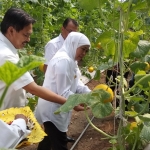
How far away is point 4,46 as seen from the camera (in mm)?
1811

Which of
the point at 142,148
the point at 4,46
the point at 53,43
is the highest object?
the point at 4,46

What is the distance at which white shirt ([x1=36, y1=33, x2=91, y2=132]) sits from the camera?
2.17 m

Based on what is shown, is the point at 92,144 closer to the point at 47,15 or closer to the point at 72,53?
the point at 72,53

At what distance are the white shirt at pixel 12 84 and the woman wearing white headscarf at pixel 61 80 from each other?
30 cm

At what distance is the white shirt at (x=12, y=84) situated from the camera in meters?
1.73

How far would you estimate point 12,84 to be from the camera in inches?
70.5

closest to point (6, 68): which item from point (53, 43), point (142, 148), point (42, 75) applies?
point (142, 148)

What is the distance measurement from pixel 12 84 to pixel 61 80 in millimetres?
466

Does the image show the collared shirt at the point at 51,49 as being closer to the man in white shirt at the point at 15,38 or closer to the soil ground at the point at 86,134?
the soil ground at the point at 86,134

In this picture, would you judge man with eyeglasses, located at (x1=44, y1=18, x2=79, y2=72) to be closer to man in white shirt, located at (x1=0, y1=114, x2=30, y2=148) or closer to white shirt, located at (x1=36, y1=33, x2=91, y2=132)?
white shirt, located at (x1=36, y1=33, x2=91, y2=132)

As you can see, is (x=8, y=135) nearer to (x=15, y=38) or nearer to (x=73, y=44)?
(x=15, y=38)

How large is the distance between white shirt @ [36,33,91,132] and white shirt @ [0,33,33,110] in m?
0.29

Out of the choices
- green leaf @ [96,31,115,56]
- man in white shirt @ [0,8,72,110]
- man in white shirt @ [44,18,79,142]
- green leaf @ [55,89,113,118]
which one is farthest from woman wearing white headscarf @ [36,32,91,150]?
man in white shirt @ [44,18,79,142]

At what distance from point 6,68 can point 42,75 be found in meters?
3.03
